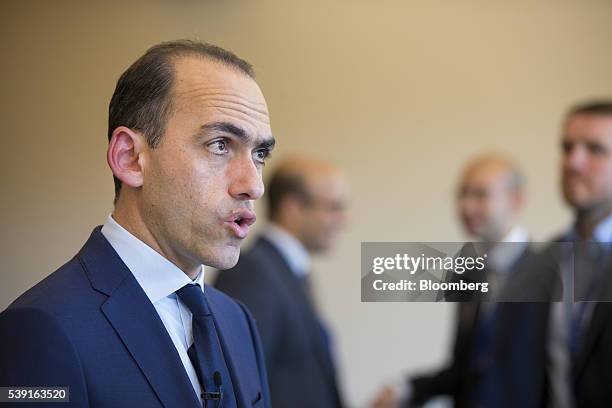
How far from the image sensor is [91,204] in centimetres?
221

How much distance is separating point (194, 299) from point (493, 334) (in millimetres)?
1600

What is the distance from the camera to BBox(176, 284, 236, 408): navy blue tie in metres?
0.99

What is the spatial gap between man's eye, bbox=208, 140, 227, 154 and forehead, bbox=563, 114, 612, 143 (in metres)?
1.56

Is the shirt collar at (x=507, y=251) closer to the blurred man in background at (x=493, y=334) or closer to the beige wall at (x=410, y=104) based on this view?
the blurred man in background at (x=493, y=334)

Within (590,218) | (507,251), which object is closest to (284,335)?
(507,251)

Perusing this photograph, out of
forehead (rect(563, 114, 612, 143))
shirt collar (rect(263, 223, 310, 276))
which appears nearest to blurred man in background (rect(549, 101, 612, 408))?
forehead (rect(563, 114, 612, 143))

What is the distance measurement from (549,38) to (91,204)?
7.82ft

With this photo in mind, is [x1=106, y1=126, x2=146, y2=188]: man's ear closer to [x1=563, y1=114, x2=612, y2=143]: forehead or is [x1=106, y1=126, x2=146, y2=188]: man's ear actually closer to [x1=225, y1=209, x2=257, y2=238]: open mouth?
[x1=225, y1=209, x2=257, y2=238]: open mouth

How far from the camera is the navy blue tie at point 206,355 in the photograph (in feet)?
3.24

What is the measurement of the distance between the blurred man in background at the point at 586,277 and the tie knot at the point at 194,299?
4.34 feet

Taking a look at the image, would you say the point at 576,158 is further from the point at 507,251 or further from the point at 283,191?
the point at 283,191

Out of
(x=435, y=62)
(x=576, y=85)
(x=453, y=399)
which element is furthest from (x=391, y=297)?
(x=576, y=85)

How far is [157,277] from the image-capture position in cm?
100

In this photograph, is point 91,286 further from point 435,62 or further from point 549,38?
point 549,38
